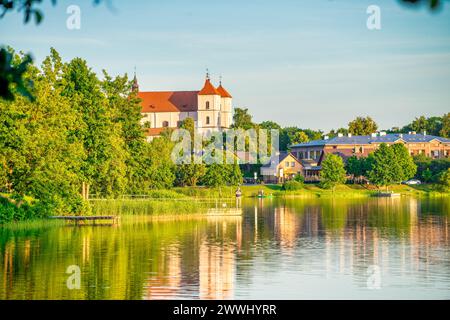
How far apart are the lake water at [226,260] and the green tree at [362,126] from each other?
4612 inches

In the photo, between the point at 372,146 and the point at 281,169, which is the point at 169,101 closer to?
the point at 281,169

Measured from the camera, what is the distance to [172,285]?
29.3 metres

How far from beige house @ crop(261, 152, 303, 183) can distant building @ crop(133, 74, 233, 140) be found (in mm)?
29664

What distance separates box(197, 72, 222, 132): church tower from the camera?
179m

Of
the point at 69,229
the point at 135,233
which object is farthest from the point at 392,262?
the point at 69,229

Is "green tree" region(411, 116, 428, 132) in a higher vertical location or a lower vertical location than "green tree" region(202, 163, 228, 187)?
higher

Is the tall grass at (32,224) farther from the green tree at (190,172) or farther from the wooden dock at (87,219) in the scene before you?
the green tree at (190,172)

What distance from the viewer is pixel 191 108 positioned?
18412 cm

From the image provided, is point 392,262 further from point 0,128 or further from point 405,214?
point 405,214

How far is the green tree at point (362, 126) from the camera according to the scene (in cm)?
17568

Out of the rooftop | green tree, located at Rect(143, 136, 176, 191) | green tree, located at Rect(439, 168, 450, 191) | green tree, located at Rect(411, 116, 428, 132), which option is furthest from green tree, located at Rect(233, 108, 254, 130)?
green tree, located at Rect(143, 136, 176, 191)

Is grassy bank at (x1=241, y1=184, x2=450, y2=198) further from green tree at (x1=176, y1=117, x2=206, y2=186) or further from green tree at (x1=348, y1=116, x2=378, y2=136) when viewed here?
green tree at (x1=348, y1=116, x2=378, y2=136)

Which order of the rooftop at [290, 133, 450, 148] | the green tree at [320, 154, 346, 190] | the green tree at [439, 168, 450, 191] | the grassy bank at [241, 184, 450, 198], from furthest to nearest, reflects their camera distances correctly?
the rooftop at [290, 133, 450, 148] < the green tree at [320, 154, 346, 190] < the green tree at [439, 168, 450, 191] < the grassy bank at [241, 184, 450, 198]
